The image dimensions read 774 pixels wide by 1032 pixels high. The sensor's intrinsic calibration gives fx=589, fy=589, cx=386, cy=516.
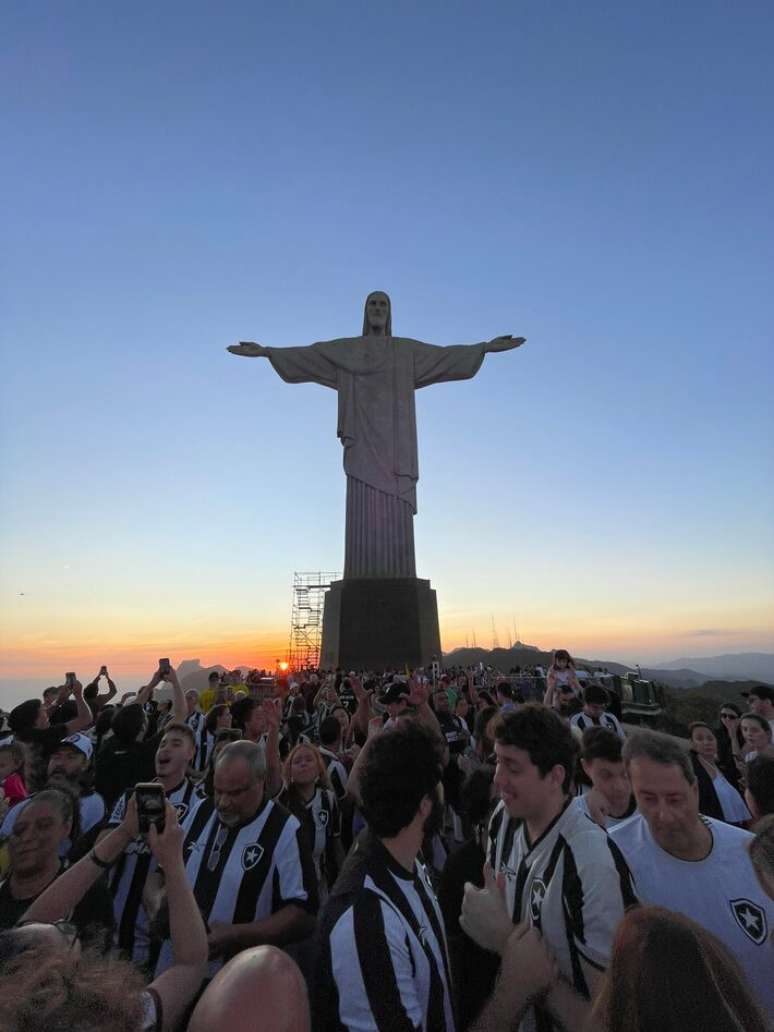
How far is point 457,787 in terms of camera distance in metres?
4.84

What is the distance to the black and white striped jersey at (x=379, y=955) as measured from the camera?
141 cm

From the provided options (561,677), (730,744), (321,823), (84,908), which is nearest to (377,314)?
(561,677)

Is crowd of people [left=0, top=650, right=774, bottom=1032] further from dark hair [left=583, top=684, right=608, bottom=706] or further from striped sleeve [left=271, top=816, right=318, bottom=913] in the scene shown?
dark hair [left=583, top=684, right=608, bottom=706]

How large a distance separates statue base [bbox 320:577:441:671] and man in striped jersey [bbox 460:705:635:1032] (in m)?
14.1

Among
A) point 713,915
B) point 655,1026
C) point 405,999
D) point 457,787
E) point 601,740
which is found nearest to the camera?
point 655,1026

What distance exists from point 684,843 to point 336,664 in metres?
14.7

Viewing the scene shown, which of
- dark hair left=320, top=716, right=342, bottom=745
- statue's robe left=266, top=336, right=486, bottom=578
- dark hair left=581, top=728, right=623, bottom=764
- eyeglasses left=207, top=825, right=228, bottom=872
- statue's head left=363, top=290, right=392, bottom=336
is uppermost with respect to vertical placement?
statue's head left=363, top=290, right=392, bottom=336

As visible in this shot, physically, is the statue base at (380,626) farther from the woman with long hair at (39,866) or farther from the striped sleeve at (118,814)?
the woman with long hair at (39,866)

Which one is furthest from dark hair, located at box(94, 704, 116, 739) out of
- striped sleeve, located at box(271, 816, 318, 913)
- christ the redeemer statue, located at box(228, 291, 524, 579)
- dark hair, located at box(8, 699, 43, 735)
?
christ the redeemer statue, located at box(228, 291, 524, 579)

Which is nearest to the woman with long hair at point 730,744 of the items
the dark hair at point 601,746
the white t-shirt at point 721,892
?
the dark hair at point 601,746

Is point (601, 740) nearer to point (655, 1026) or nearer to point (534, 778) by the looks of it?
point (534, 778)

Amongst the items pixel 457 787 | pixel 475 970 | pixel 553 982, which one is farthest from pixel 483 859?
pixel 457 787

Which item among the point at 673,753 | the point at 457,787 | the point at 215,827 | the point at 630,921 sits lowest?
the point at 457,787

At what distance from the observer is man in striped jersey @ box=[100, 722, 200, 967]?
104 inches
